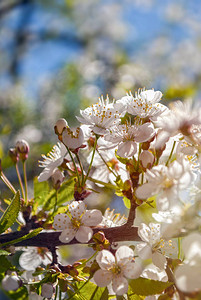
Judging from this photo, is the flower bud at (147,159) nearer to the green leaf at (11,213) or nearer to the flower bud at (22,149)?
the green leaf at (11,213)

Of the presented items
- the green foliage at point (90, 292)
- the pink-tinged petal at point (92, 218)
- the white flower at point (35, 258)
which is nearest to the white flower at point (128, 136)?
the pink-tinged petal at point (92, 218)

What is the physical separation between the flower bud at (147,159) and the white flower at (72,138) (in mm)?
117

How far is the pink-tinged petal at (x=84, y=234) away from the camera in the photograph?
63 cm

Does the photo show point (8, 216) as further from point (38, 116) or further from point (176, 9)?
point (176, 9)

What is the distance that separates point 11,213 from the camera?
620 mm

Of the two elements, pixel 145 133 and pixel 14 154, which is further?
pixel 14 154

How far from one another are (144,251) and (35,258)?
34 cm

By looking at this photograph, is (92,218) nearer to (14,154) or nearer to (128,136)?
(128,136)

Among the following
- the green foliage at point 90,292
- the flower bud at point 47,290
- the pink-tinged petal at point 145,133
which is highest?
the pink-tinged petal at point 145,133

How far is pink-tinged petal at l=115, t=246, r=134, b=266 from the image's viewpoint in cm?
59

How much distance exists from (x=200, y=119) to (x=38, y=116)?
179 cm

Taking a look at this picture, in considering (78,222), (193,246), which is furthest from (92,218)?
(193,246)

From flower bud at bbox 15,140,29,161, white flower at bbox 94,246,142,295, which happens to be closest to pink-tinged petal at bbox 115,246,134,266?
white flower at bbox 94,246,142,295

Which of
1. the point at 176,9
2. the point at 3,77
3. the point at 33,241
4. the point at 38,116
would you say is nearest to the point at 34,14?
the point at 3,77
